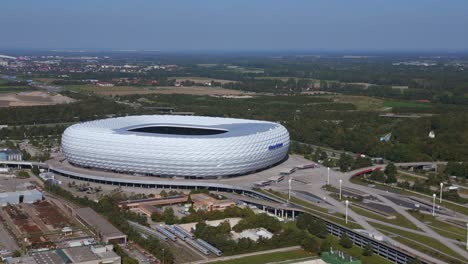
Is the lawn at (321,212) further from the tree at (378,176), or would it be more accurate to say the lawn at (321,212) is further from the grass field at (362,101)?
the grass field at (362,101)

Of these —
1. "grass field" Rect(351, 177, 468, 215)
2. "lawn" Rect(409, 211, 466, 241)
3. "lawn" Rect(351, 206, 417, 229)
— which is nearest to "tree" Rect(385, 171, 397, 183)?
"grass field" Rect(351, 177, 468, 215)

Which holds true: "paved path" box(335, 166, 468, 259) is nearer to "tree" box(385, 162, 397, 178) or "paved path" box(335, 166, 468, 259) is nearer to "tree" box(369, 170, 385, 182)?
"tree" box(369, 170, 385, 182)

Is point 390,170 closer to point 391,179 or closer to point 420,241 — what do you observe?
point 391,179

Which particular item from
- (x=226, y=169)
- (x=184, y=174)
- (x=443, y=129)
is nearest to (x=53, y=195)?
(x=184, y=174)

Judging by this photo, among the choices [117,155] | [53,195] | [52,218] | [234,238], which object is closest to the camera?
[234,238]

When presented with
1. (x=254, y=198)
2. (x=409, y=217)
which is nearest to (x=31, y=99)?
(x=254, y=198)

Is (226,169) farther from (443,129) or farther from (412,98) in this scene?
(412,98)

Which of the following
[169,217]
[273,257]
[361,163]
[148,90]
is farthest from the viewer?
[148,90]
